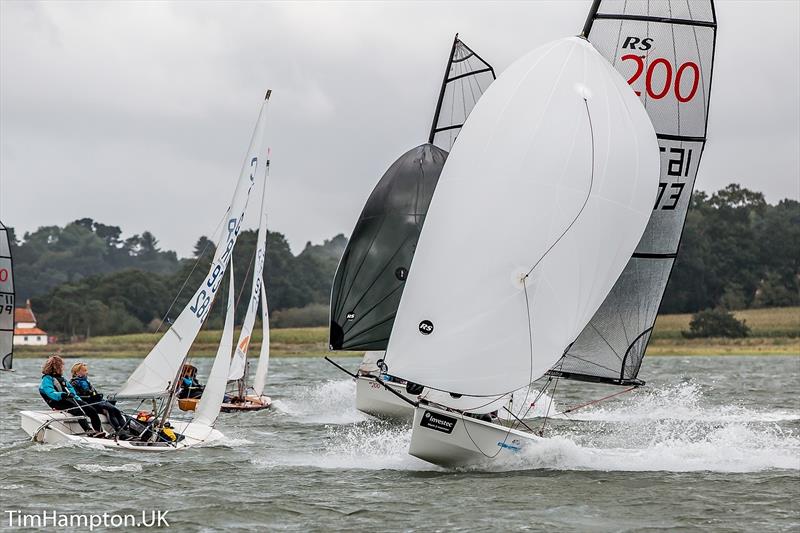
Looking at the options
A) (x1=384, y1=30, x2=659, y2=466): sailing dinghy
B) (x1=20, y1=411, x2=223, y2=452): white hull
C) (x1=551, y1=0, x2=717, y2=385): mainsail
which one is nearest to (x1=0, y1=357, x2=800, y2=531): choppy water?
(x1=20, y1=411, x2=223, y2=452): white hull

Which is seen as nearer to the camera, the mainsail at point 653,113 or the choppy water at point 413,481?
the choppy water at point 413,481

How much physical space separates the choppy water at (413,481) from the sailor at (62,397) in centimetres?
51

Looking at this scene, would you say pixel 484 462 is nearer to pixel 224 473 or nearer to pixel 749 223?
pixel 224 473

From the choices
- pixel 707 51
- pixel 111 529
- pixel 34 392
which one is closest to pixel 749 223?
pixel 34 392

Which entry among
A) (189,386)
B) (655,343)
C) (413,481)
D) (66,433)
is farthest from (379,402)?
(655,343)

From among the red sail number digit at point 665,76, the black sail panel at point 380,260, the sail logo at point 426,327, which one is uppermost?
the red sail number digit at point 665,76

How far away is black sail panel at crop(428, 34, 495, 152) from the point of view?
23.4 metres

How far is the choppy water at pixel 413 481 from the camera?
483 inches

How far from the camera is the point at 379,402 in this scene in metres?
21.6

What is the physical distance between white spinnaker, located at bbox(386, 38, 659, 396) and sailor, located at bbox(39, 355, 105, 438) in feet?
Result: 16.6

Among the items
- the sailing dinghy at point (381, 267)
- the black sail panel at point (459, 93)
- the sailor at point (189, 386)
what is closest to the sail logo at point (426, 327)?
the sailing dinghy at point (381, 267)

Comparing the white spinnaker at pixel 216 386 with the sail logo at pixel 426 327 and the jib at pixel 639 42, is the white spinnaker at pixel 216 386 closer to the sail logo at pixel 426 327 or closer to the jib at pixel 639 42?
the sail logo at pixel 426 327

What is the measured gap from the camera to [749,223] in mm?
105000

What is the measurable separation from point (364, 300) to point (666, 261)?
6.17 meters
